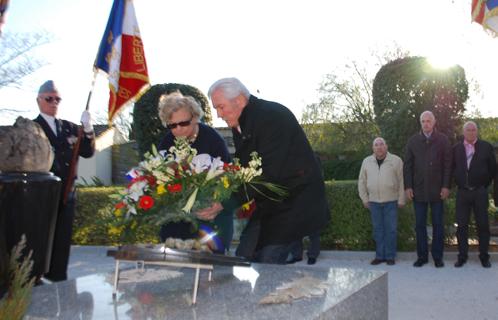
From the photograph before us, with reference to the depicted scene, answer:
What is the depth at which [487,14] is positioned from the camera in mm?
4609

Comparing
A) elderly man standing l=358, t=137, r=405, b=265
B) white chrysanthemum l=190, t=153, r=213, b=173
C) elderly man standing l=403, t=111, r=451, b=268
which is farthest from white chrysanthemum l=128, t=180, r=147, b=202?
elderly man standing l=358, t=137, r=405, b=265

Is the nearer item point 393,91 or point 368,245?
point 368,245

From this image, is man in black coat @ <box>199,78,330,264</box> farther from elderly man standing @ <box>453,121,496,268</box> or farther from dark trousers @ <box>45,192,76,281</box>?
elderly man standing @ <box>453,121,496,268</box>

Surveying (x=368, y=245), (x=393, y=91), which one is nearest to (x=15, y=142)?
(x=368, y=245)

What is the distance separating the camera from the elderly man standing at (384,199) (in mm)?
8070

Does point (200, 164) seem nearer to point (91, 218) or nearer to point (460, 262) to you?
point (460, 262)

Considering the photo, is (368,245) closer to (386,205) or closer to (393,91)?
(386,205)

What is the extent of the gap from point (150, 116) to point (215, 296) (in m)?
9.16

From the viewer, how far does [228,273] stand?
388 centimetres

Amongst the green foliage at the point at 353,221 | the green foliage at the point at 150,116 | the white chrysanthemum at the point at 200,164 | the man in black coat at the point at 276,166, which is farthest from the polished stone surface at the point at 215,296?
the green foliage at the point at 150,116

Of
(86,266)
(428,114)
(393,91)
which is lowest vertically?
(86,266)

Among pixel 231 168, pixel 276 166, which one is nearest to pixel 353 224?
pixel 276 166

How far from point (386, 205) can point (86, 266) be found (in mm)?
4357

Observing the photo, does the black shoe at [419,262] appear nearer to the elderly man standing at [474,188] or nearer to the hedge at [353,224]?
the elderly man standing at [474,188]
